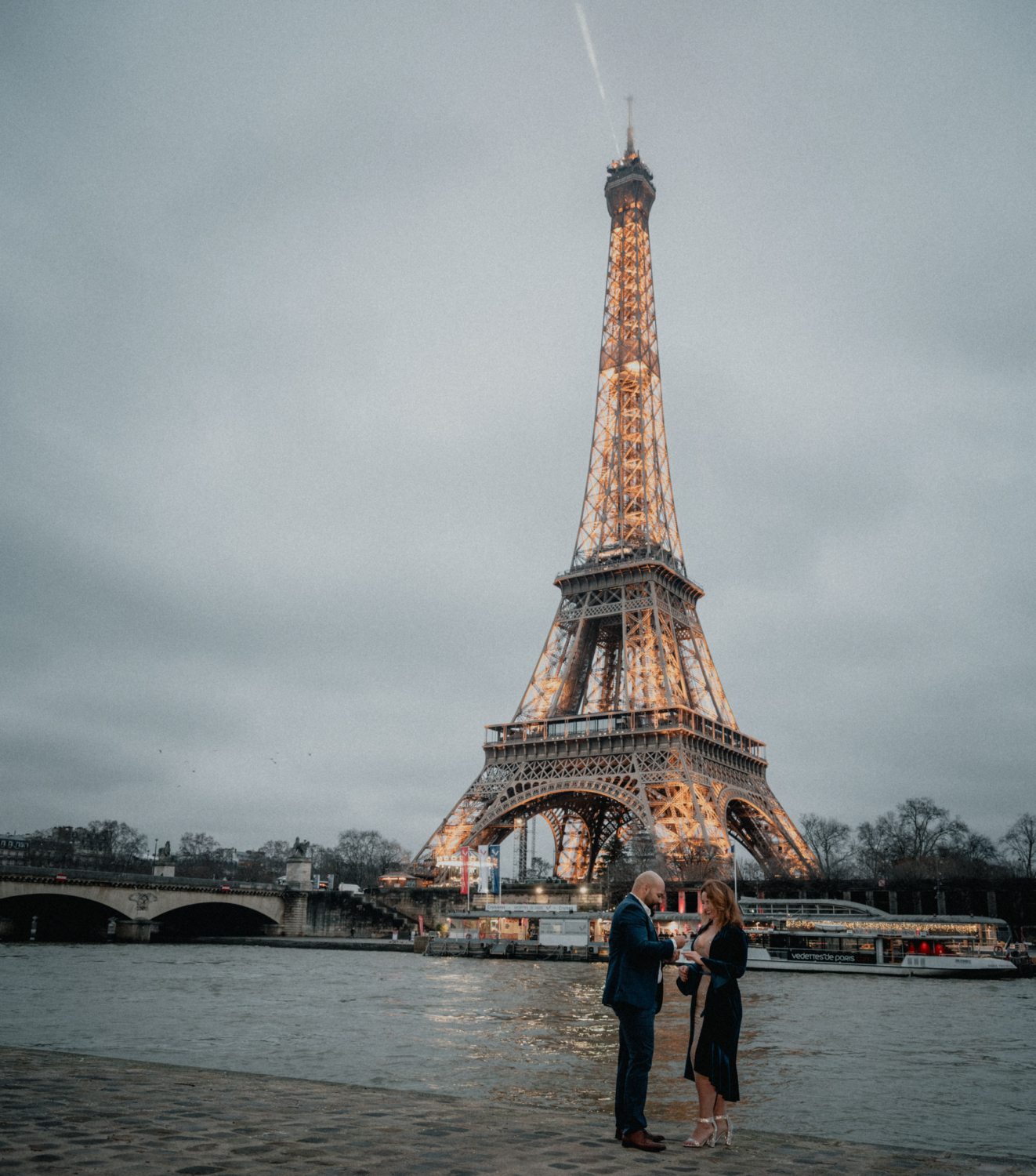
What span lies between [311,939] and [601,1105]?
66784 millimetres

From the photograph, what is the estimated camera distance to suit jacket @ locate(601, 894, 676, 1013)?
8.05 m

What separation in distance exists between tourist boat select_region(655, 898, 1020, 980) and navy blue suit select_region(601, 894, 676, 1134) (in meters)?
43.2

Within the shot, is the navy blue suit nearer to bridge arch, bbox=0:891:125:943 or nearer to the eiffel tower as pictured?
the eiffel tower

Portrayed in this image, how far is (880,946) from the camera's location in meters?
48.8

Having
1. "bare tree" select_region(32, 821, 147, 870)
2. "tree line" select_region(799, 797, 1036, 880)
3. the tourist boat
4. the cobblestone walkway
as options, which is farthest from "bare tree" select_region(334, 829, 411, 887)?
the cobblestone walkway

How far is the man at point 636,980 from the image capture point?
802 cm

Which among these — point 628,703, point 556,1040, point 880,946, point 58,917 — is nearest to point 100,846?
point 58,917

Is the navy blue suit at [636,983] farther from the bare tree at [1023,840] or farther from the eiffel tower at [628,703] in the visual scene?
the bare tree at [1023,840]

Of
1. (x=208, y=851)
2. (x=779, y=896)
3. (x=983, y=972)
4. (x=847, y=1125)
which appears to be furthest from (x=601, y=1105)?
(x=208, y=851)

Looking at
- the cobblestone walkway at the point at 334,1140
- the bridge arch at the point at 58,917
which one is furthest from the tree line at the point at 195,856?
the cobblestone walkway at the point at 334,1140

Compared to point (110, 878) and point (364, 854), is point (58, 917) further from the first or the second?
point (364, 854)

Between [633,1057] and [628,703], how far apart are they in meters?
62.6

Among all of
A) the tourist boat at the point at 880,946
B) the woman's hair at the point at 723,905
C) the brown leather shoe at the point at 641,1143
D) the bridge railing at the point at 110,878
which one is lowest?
the tourist boat at the point at 880,946

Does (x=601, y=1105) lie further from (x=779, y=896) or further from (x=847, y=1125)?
(x=779, y=896)
